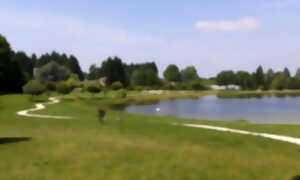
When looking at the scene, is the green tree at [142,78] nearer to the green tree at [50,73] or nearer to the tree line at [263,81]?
the green tree at [50,73]

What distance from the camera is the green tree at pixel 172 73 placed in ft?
456

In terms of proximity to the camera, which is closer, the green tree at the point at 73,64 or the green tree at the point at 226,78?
the green tree at the point at 73,64

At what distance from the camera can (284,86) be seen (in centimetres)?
11650

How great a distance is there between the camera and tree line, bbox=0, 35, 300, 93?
63.0 meters

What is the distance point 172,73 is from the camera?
139 metres

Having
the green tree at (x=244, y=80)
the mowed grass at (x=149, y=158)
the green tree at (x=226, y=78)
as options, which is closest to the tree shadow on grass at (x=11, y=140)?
the mowed grass at (x=149, y=158)

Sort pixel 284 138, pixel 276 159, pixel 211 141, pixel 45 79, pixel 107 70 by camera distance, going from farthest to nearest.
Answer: pixel 107 70 → pixel 45 79 → pixel 284 138 → pixel 211 141 → pixel 276 159

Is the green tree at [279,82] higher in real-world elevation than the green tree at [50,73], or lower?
lower

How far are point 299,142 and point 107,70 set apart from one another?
85.0 m

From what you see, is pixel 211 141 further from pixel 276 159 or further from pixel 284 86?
pixel 284 86

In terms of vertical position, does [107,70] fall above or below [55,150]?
above

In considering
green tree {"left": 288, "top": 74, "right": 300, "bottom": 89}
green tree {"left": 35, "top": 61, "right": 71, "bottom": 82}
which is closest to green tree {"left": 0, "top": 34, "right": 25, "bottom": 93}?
green tree {"left": 35, "top": 61, "right": 71, "bottom": 82}

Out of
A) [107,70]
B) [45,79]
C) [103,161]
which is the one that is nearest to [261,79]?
[107,70]

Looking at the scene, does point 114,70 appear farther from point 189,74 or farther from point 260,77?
point 189,74
